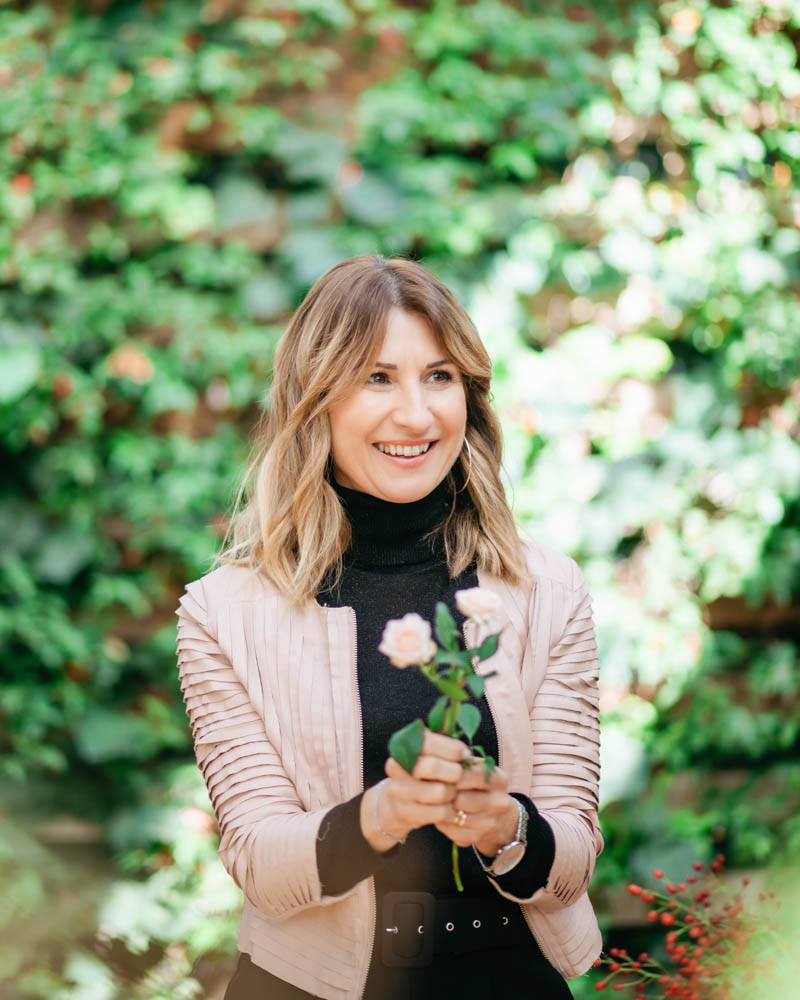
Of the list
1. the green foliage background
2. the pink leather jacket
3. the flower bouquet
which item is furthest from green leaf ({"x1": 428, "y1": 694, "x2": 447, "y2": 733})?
the green foliage background

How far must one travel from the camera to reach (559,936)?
1460 mm

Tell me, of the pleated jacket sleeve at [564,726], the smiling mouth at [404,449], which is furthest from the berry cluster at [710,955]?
the smiling mouth at [404,449]

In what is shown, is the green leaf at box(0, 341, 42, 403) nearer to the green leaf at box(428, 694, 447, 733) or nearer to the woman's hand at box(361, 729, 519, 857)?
the woman's hand at box(361, 729, 519, 857)

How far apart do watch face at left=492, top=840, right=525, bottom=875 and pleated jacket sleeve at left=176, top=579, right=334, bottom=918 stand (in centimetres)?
22

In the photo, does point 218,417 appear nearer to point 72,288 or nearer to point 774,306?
point 72,288

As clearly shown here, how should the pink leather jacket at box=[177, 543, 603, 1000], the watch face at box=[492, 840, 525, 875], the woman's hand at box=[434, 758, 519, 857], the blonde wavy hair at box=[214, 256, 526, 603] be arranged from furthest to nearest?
1. the blonde wavy hair at box=[214, 256, 526, 603]
2. the pink leather jacket at box=[177, 543, 603, 1000]
3. the watch face at box=[492, 840, 525, 875]
4. the woman's hand at box=[434, 758, 519, 857]

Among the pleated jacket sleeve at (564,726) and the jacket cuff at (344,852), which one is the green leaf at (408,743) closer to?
the jacket cuff at (344,852)

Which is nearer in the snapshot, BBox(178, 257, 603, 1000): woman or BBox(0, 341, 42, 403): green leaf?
BBox(178, 257, 603, 1000): woman

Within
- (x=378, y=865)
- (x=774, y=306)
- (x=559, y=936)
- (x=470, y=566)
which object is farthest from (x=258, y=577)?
(x=774, y=306)

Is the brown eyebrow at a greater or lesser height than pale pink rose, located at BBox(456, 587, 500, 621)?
greater

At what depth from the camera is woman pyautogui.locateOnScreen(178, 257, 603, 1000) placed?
54.1 inches

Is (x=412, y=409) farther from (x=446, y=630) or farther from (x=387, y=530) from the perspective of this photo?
(x=446, y=630)

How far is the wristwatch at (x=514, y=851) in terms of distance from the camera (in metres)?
1.29

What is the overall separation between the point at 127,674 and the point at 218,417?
84cm
